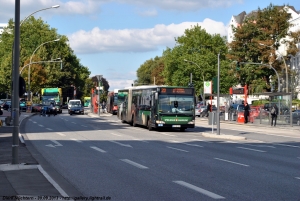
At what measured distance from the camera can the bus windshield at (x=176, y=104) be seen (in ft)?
123

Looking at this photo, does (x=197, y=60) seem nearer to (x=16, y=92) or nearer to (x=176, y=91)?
(x=176, y=91)

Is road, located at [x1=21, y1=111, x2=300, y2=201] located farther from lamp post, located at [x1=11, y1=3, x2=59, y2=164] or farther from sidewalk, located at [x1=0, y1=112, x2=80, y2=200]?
lamp post, located at [x1=11, y1=3, x2=59, y2=164]

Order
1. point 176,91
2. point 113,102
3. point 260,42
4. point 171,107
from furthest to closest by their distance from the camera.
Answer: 1. point 260,42
2. point 113,102
3. point 176,91
4. point 171,107

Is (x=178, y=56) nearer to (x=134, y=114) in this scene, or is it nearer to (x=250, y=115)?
(x=250, y=115)

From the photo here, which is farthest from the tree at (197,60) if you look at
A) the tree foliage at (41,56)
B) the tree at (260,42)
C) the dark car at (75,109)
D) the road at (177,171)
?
the road at (177,171)

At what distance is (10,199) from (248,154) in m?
12.7

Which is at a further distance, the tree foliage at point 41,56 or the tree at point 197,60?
the tree foliage at point 41,56

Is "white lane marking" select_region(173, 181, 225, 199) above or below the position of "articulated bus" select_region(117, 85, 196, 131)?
below

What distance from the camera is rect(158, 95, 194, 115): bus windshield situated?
3741 cm

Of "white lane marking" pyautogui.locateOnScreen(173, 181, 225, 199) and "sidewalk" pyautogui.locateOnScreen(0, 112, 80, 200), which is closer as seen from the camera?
"sidewalk" pyautogui.locateOnScreen(0, 112, 80, 200)

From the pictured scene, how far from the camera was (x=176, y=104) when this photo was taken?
3759cm

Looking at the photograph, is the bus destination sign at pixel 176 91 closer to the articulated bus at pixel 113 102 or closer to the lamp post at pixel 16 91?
the lamp post at pixel 16 91

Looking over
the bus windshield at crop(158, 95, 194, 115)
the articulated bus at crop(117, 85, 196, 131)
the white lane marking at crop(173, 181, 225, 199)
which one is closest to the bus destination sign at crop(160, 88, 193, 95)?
the articulated bus at crop(117, 85, 196, 131)

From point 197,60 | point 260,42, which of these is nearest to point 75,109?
point 260,42
